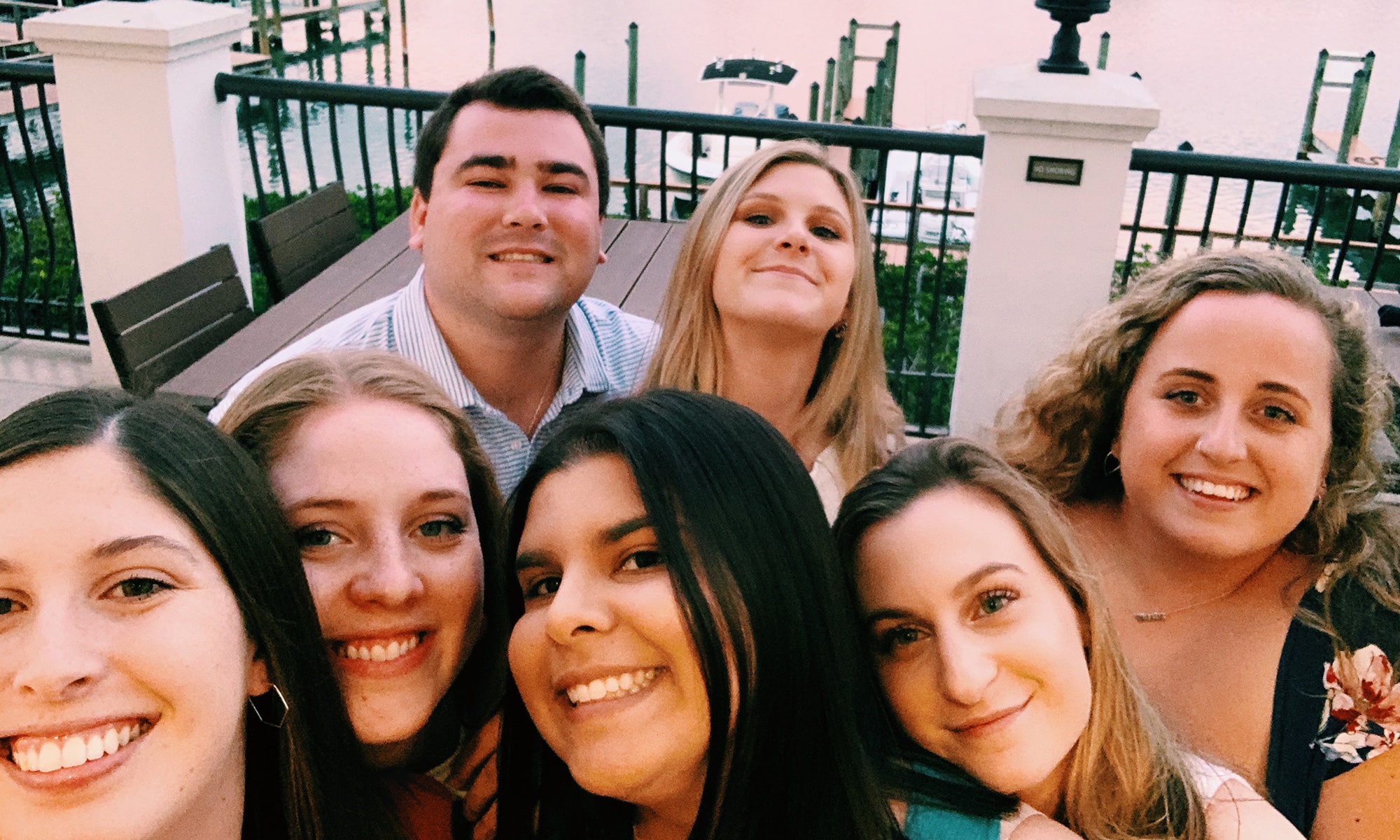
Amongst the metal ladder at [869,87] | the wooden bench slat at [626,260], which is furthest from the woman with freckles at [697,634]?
the metal ladder at [869,87]

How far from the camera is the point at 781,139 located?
4.18 metres

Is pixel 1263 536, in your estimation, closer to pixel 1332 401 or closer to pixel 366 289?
pixel 1332 401

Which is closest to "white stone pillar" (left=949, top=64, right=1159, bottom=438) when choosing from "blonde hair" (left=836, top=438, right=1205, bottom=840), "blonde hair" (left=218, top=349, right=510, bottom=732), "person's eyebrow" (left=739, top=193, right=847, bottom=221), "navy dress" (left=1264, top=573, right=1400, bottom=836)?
"person's eyebrow" (left=739, top=193, right=847, bottom=221)

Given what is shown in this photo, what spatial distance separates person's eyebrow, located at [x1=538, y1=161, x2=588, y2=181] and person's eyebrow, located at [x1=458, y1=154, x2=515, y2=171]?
0.08 metres

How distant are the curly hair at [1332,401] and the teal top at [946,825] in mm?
1034

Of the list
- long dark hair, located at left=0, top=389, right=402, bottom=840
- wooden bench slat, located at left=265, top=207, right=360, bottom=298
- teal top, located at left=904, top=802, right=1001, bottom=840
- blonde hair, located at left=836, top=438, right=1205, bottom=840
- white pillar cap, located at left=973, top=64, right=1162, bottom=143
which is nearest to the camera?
long dark hair, located at left=0, top=389, right=402, bottom=840

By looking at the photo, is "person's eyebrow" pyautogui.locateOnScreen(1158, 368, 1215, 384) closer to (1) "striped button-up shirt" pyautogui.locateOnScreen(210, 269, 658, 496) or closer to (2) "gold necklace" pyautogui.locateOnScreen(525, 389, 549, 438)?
(1) "striped button-up shirt" pyautogui.locateOnScreen(210, 269, 658, 496)

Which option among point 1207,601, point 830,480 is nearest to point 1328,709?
point 1207,601

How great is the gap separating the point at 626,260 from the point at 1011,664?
9.42ft

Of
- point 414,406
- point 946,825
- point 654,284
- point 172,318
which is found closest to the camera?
point 946,825

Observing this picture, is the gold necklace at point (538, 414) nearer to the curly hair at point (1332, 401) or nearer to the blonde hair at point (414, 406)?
the blonde hair at point (414, 406)

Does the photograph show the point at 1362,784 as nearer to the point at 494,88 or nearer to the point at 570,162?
the point at 570,162

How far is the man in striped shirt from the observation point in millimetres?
2705

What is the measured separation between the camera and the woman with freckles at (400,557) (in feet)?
5.36
